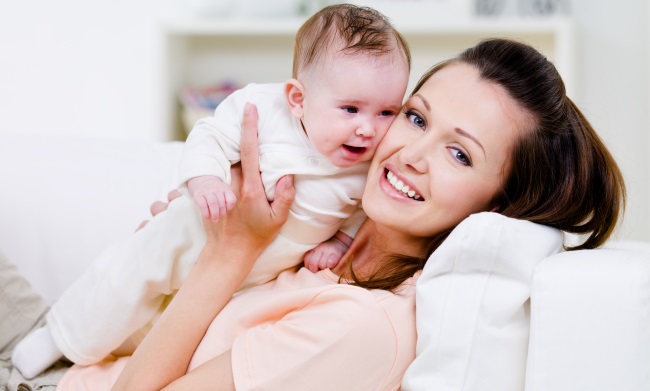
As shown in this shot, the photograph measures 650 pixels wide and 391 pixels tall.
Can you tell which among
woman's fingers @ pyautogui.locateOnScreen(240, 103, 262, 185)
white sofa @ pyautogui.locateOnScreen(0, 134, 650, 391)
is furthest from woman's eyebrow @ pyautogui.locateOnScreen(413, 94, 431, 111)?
white sofa @ pyautogui.locateOnScreen(0, 134, 650, 391)

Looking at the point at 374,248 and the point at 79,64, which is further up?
the point at 374,248

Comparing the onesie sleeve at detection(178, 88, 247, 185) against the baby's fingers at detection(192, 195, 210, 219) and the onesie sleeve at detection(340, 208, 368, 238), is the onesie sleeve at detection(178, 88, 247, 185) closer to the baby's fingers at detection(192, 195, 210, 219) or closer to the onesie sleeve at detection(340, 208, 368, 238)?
the baby's fingers at detection(192, 195, 210, 219)

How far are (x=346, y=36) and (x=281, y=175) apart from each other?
289mm

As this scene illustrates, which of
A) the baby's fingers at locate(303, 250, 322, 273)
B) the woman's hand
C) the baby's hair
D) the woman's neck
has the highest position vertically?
the baby's hair

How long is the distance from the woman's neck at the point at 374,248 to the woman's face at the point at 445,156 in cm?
10

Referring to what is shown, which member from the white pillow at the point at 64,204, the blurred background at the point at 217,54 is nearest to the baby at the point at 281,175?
the white pillow at the point at 64,204

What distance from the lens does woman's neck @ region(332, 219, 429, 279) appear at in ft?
5.14

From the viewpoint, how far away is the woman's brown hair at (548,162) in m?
1.43

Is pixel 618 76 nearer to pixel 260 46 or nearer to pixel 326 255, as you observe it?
pixel 260 46

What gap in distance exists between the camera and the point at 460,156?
4.70ft

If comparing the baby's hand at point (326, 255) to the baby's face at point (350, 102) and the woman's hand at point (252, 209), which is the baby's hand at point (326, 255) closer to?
the woman's hand at point (252, 209)

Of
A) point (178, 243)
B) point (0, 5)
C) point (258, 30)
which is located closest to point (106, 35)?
point (0, 5)

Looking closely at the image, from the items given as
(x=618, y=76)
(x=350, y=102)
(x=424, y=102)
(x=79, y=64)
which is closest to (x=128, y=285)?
(x=350, y=102)

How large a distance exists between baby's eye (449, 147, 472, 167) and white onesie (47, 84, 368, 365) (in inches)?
8.2
